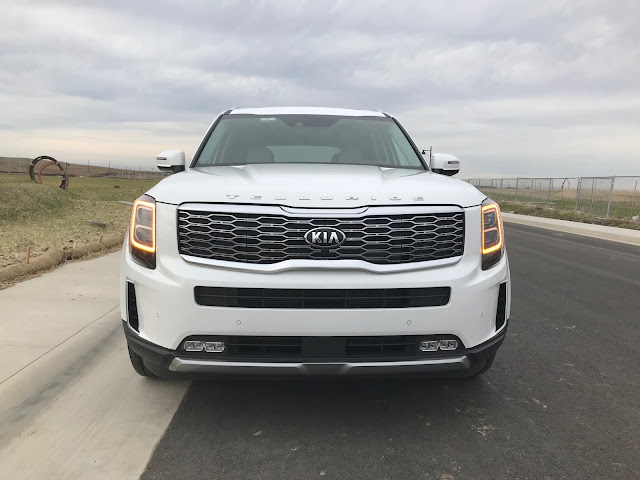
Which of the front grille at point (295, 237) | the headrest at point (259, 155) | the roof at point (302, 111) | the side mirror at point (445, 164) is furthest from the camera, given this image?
the roof at point (302, 111)

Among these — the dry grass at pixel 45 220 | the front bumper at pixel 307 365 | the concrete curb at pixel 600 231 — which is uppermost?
the front bumper at pixel 307 365

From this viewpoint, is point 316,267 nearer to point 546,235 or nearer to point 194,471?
point 194,471

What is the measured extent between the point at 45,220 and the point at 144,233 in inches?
483

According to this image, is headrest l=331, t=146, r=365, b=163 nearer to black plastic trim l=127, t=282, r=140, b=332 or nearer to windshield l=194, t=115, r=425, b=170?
windshield l=194, t=115, r=425, b=170

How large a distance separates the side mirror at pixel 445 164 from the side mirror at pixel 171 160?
2084 mm

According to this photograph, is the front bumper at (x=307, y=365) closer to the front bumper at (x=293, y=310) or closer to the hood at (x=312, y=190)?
the front bumper at (x=293, y=310)

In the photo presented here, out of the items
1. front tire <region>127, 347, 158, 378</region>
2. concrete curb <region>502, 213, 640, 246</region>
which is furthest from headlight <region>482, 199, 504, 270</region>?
concrete curb <region>502, 213, 640, 246</region>

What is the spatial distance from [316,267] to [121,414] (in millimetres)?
1547

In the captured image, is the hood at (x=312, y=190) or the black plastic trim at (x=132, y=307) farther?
the black plastic trim at (x=132, y=307)

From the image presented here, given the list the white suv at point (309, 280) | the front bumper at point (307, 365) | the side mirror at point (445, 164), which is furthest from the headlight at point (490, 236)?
the side mirror at point (445, 164)

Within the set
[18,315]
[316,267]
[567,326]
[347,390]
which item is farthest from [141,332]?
[567,326]

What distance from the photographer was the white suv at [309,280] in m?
2.72

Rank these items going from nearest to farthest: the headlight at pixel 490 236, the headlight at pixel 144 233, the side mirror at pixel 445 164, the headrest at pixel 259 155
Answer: the headlight at pixel 144 233, the headlight at pixel 490 236, the headrest at pixel 259 155, the side mirror at pixel 445 164

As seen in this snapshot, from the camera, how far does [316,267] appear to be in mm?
2725
